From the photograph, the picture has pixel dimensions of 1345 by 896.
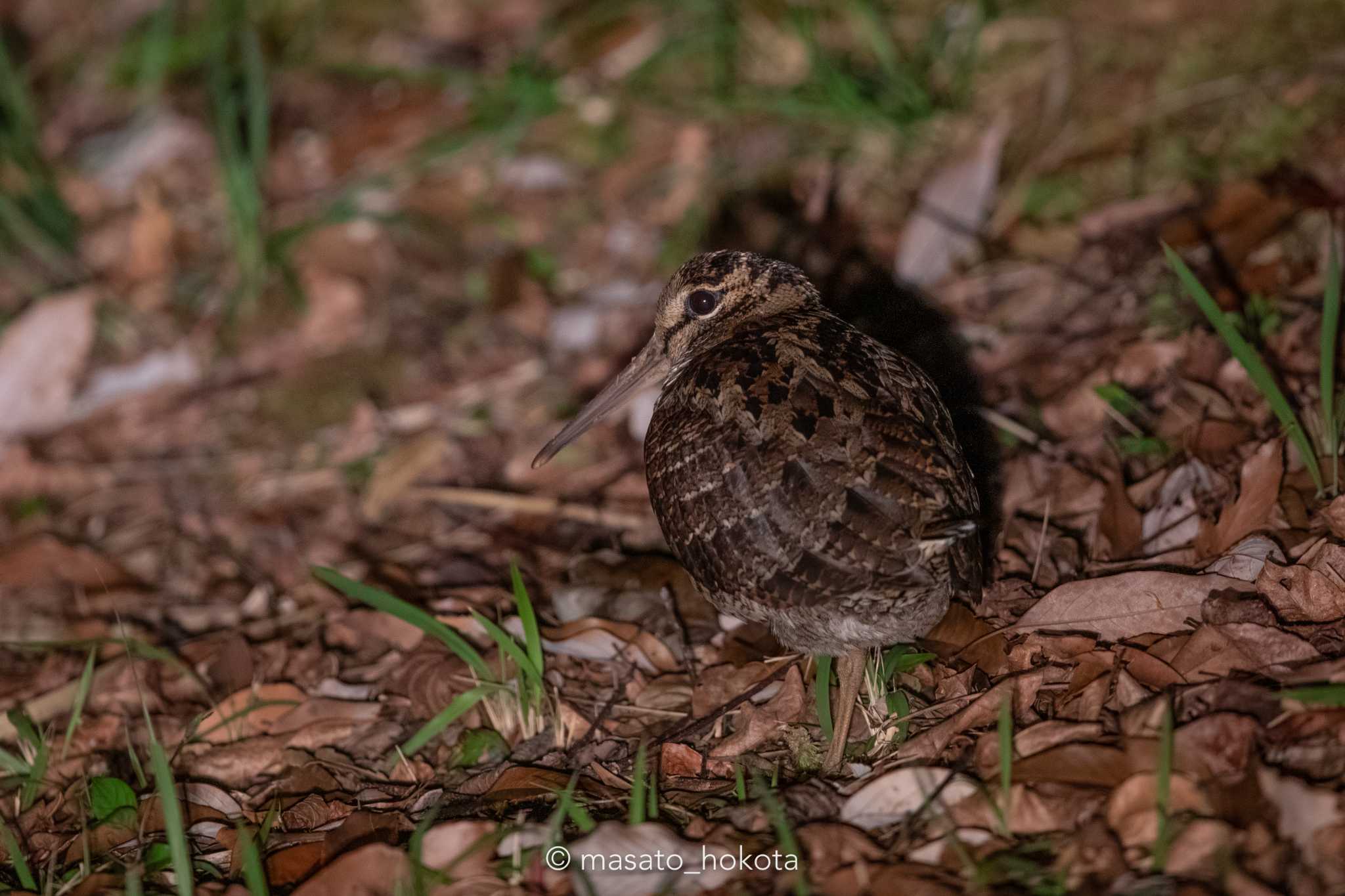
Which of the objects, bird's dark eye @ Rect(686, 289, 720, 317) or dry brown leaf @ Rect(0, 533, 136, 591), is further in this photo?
dry brown leaf @ Rect(0, 533, 136, 591)

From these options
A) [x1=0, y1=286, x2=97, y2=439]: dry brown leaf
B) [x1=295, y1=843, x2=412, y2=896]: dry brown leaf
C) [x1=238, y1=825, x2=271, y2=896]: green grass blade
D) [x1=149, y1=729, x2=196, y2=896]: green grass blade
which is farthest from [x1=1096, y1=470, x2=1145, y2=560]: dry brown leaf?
[x1=0, y1=286, x2=97, y2=439]: dry brown leaf

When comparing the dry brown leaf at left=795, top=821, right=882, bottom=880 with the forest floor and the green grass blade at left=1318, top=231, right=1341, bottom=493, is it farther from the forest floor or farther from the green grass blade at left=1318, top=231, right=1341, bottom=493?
the green grass blade at left=1318, top=231, right=1341, bottom=493

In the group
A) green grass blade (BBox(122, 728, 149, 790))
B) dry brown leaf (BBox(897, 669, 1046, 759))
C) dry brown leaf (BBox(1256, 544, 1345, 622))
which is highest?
dry brown leaf (BBox(1256, 544, 1345, 622))

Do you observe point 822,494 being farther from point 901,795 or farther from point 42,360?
point 42,360

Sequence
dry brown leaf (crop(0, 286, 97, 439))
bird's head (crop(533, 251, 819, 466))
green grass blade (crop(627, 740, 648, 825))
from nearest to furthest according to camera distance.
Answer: green grass blade (crop(627, 740, 648, 825))
bird's head (crop(533, 251, 819, 466))
dry brown leaf (crop(0, 286, 97, 439))

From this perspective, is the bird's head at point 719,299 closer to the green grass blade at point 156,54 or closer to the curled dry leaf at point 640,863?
the curled dry leaf at point 640,863

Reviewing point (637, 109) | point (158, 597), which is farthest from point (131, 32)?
point (158, 597)
